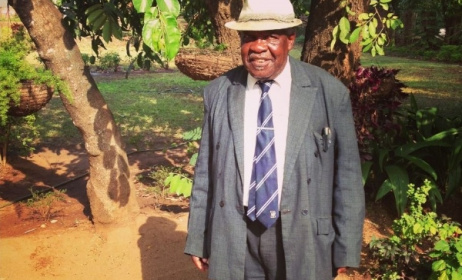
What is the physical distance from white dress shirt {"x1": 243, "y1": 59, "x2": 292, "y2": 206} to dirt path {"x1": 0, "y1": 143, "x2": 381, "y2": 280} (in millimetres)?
1981

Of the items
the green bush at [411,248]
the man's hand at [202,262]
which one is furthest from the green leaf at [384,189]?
the man's hand at [202,262]

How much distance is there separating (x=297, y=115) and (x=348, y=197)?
0.45 meters

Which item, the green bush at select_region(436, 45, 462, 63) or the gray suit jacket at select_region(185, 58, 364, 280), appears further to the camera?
the green bush at select_region(436, 45, 462, 63)

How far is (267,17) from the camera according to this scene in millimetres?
1940

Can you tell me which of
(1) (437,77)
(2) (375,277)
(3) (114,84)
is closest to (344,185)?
(2) (375,277)

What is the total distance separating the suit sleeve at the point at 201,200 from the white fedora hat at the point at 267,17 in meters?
0.44

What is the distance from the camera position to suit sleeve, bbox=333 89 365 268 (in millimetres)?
2031

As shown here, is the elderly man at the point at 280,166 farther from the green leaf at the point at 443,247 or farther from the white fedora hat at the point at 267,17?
the green leaf at the point at 443,247

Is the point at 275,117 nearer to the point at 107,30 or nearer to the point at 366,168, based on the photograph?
the point at 107,30

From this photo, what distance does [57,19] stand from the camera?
152 inches

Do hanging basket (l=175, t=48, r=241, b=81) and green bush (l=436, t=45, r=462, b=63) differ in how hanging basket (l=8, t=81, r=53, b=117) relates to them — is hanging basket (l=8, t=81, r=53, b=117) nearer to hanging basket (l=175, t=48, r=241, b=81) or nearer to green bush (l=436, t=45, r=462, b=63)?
hanging basket (l=175, t=48, r=241, b=81)

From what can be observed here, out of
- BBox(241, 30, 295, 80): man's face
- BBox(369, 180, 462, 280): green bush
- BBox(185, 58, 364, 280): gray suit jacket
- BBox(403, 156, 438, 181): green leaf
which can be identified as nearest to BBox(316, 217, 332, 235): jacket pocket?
BBox(185, 58, 364, 280): gray suit jacket

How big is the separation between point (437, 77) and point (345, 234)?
13162 millimetres

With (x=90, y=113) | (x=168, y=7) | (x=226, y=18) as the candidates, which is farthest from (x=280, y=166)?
(x=90, y=113)
